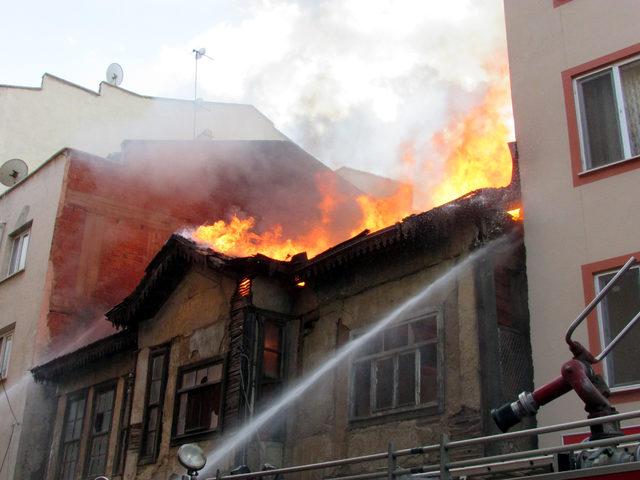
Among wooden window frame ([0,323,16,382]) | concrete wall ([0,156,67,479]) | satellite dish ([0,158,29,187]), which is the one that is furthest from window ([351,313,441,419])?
satellite dish ([0,158,29,187])

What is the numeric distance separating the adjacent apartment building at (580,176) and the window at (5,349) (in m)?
15.0

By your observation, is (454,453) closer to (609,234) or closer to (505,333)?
(505,333)

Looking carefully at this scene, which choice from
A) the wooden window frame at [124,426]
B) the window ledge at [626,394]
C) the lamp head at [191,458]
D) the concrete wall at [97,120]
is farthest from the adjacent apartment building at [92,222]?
the window ledge at [626,394]

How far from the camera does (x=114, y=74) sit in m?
32.9

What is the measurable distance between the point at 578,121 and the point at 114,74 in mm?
→ 24557

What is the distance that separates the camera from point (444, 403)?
37.1ft

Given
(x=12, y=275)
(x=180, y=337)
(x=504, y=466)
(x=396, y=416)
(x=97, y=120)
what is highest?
(x=97, y=120)

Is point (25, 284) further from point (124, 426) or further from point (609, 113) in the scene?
point (609, 113)

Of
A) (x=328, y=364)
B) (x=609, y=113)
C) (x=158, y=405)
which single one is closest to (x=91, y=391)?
(x=158, y=405)

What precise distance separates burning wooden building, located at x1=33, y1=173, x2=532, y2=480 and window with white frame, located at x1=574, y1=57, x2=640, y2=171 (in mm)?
1303

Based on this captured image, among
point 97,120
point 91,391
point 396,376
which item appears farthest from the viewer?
point 97,120

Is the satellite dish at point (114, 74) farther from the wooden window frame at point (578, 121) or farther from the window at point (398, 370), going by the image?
the wooden window frame at point (578, 121)

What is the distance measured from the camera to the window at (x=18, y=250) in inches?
897

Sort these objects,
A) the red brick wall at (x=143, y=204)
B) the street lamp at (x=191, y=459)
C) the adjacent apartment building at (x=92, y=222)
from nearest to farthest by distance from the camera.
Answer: the street lamp at (x=191, y=459)
the adjacent apartment building at (x=92, y=222)
the red brick wall at (x=143, y=204)
